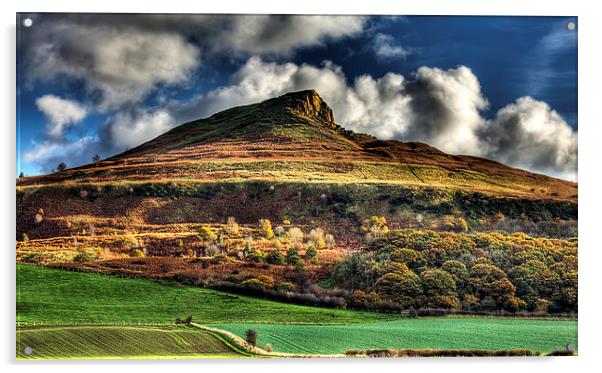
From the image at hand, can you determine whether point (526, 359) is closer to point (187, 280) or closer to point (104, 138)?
point (187, 280)

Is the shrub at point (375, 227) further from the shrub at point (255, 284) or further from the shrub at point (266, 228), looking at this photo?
the shrub at point (255, 284)

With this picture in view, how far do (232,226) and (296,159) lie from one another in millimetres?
1043

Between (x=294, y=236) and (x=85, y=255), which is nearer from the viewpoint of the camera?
(x=85, y=255)

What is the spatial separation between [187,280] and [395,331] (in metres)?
2.32

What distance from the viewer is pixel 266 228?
271 inches

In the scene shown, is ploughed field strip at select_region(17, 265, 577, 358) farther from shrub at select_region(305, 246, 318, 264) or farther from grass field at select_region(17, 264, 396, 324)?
shrub at select_region(305, 246, 318, 264)

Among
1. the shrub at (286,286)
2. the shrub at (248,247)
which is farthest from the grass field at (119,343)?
the shrub at (248,247)

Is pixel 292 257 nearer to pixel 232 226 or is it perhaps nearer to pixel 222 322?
pixel 232 226

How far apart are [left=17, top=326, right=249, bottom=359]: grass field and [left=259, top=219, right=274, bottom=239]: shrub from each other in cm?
122

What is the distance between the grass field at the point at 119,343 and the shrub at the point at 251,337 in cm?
13

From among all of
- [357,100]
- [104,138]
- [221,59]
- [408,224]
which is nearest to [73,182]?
[104,138]

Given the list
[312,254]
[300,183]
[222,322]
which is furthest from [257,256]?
[300,183]

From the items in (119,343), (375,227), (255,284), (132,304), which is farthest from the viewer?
(375,227)

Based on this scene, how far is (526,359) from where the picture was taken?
6.73m
